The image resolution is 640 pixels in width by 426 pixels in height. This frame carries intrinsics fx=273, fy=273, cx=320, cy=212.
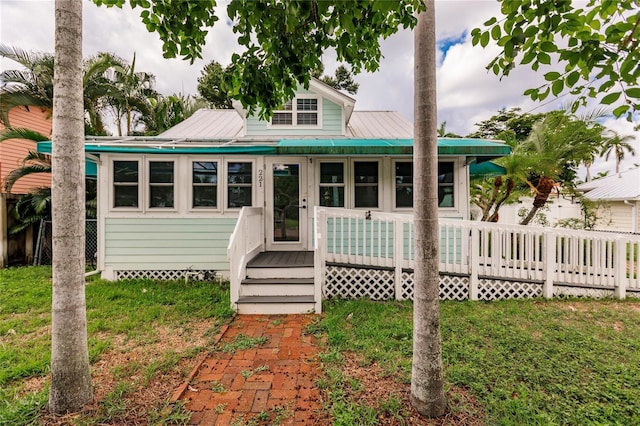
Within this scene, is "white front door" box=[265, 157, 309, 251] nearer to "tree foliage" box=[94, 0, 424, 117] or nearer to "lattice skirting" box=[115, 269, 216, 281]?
"lattice skirting" box=[115, 269, 216, 281]

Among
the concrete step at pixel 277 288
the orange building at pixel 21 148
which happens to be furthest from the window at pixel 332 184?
the orange building at pixel 21 148

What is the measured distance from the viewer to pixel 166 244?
644cm

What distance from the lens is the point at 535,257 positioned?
5398 mm

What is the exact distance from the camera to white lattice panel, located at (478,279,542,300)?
5.36 m

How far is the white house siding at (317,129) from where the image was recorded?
7344mm

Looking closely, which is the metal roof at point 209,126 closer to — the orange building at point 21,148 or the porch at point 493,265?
the porch at point 493,265

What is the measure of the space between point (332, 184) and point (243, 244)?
2665mm

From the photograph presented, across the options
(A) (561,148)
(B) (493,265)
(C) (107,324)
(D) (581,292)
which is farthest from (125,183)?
(A) (561,148)

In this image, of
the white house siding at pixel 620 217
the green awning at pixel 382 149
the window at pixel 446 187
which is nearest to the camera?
the green awning at pixel 382 149

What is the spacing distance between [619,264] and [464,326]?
4.04 meters

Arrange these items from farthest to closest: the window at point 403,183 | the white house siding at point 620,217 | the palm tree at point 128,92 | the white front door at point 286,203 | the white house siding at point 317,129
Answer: the white house siding at point 620,217, the palm tree at point 128,92, the white house siding at point 317,129, the white front door at point 286,203, the window at point 403,183

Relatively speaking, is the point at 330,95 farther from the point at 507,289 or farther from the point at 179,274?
the point at 507,289

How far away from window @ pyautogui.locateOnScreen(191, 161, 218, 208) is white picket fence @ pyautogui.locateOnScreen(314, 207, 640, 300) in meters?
2.99

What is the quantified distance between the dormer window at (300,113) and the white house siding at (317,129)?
0.16 metres
